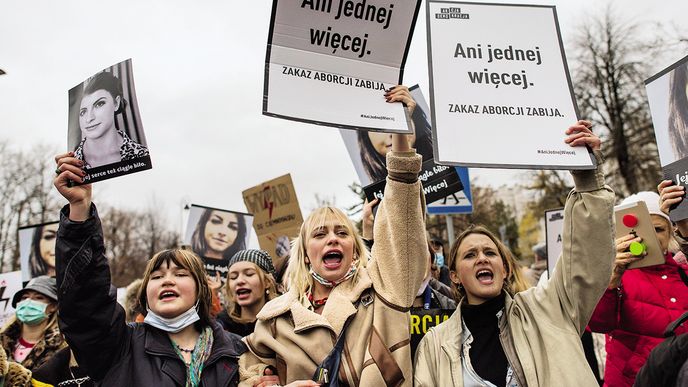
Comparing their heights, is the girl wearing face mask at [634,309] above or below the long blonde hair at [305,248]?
below

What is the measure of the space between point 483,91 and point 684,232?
123 centimetres

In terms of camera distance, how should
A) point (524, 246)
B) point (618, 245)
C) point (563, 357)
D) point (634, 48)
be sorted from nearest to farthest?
point (563, 357) → point (618, 245) → point (634, 48) → point (524, 246)

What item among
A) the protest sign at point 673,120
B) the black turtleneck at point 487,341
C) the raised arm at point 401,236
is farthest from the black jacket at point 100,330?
the protest sign at point 673,120

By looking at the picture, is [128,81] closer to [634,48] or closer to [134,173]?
[134,173]

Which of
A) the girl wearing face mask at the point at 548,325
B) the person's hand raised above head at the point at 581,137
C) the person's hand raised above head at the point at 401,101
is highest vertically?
the person's hand raised above head at the point at 401,101

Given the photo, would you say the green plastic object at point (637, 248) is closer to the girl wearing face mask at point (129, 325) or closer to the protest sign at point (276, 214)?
the girl wearing face mask at point (129, 325)

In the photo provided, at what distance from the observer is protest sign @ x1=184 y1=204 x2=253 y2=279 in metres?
7.55

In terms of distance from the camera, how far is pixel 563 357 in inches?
105

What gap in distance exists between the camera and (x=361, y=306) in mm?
2791

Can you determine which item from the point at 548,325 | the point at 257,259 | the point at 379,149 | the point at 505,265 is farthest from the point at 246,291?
the point at 548,325

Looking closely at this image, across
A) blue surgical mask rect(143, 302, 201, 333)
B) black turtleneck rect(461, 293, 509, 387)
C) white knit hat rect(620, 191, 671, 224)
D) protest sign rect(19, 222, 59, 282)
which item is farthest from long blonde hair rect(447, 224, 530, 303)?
protest sign rect(19, 222, 59, 282)

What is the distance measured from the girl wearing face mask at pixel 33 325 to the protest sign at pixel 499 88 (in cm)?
359

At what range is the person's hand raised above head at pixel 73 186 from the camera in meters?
2.67

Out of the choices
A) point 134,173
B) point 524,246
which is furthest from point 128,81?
point 524,246
